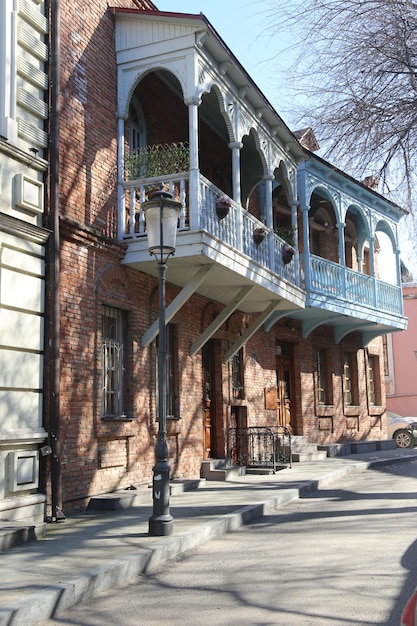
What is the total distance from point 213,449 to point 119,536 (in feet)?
23.4

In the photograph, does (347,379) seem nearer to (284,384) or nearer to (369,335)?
(369,335)

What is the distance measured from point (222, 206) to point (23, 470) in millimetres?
5429

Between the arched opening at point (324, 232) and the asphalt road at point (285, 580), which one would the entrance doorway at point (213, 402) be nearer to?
the asphalt road at point (285, 580)

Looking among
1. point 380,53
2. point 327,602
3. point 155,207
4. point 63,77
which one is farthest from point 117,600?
point 380,53

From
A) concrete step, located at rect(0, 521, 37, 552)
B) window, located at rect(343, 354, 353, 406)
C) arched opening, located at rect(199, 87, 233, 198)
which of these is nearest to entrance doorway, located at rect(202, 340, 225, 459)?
arched opening, located at rect(199, 87, 233, 198)

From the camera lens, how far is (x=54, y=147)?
375 inches

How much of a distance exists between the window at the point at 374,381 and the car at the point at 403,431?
1531 mm

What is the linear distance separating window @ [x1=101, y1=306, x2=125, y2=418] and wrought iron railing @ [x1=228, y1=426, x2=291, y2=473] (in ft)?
14.4

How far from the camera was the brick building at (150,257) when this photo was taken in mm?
9875

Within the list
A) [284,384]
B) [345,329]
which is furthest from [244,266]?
[345,329]

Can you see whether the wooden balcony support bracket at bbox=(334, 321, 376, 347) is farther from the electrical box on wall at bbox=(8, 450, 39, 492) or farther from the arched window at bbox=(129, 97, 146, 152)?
the electrical box on wall at bbox=(8, 450, 39, 492)

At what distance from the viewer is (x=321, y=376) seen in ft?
68.6

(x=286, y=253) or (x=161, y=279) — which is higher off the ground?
(x=286, y=253)

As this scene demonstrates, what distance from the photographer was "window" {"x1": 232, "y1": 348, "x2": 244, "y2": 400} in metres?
15.8
